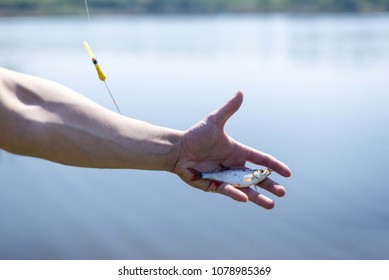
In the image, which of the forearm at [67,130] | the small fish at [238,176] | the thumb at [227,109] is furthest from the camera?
the small fish at [238,176]

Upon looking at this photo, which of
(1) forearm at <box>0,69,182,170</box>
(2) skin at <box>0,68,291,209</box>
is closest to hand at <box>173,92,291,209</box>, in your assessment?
(2) skin at <box>0,68,291,209</box>

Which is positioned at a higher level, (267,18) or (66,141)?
(66,141)

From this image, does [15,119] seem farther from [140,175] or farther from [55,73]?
[55,73]

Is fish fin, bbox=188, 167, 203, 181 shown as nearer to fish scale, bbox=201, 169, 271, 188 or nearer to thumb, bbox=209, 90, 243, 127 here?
fish scale, bbox=201, 169, 271, 188

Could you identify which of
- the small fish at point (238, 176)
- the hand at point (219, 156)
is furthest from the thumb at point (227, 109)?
the small fish at point (238, 176)

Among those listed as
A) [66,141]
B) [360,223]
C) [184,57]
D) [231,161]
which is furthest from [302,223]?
[184,57]

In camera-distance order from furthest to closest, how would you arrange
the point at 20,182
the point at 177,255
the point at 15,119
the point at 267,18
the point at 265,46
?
the point at 267,18 < the point at 265,46 < the point at 20,182 < the point at 177,255 < the point at 15,119

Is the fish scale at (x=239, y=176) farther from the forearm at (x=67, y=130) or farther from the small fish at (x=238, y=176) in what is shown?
the forearm at (x=67, y=130)

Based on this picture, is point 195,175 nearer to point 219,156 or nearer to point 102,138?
point 219,156
